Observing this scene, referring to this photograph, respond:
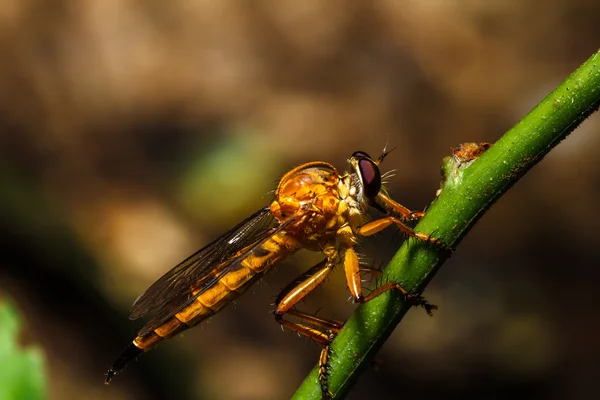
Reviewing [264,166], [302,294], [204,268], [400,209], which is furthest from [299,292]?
[264,166]

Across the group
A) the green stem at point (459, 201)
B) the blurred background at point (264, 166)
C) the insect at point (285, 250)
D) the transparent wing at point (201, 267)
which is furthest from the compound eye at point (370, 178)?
the blurred background at point (264, 166)

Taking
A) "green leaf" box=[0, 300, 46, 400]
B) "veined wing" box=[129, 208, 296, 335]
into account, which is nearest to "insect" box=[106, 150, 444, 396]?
"veined wing" box=[129, 208, 296, 335]

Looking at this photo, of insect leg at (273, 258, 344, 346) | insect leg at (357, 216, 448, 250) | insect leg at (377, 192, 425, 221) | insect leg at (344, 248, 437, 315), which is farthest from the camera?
insect leg at (273, 258, 344, 346)

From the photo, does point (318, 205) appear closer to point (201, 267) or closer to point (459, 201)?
point (201, 267)

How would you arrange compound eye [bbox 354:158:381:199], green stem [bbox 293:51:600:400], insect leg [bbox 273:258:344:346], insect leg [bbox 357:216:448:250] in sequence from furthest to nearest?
insect leg [bbox 273:258:344:346], compound eye [bbox 354:158:381:199], insect leg [bbox 357:216:448:250], green stem [bbox 293:51:600:400]

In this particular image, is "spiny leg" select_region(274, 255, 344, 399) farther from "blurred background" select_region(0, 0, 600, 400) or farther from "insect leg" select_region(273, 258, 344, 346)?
"blurred background" select_region(0, 0, 600, 400)

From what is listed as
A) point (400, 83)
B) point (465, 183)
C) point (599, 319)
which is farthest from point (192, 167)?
point (465, 183)

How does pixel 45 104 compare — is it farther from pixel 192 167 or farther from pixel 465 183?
pixel 465 183
